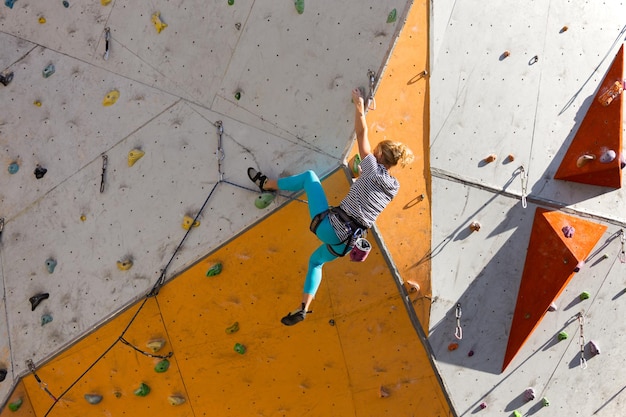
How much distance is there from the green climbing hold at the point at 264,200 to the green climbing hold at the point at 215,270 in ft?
1.58

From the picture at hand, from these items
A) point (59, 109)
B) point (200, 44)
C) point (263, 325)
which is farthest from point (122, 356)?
point (200, 44)

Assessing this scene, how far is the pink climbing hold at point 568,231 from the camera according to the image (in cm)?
487

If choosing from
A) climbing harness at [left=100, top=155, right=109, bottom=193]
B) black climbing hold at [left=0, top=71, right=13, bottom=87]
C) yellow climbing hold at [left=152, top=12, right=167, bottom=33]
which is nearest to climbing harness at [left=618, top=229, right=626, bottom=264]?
yellow climbing hold at [left=152, top=12, right=167, bottom=33]

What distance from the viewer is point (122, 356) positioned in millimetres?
4902

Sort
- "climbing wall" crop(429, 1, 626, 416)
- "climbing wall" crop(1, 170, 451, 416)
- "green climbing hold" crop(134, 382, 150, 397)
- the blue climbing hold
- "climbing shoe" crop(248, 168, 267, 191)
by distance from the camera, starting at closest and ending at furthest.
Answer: "climbing shoe" crop(248, 168, 267, 191) < "climbing wall" crop(1, 170, 451, 416) < "climbing wall" crop(429, 1, 626, 416) < "green climbing hold" crop(134, 382, 150, 397) < the blue climbing hold

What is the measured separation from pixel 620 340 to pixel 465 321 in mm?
1358

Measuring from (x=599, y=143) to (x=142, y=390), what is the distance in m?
3.66

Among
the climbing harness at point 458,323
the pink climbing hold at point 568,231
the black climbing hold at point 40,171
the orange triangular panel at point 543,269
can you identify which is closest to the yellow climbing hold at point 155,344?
the black climbing hold at point 40,171

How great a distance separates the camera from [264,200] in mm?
4613

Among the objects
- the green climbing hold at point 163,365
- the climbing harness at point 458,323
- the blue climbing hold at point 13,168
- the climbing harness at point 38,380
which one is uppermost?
the climbing harness at point 458,323

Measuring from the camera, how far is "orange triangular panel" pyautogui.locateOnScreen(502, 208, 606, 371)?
4855 mm

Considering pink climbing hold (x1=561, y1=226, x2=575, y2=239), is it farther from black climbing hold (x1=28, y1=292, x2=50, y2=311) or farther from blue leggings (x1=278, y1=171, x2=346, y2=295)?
black climbing hold (x1=28, y1=292, x2=50, y2=311)

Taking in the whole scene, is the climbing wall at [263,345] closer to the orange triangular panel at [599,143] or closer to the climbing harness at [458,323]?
the climbing harness at [458,323]

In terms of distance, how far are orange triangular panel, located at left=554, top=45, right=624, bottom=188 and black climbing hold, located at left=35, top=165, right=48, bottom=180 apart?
3695mm
